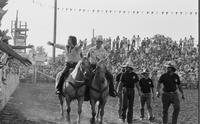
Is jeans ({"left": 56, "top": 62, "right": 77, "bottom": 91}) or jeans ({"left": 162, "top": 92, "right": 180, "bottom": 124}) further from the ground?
jeans ({"left": 56, "top": 62, "right": 77, "bottom": 91})

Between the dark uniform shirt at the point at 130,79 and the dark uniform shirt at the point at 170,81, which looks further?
the dark uniform shirt at the point at 130,79

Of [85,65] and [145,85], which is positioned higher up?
[85,65]

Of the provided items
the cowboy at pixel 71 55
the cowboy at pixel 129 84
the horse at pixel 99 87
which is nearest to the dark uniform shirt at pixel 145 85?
the cowboy at pixel 129 84

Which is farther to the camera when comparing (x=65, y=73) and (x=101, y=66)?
(x=65, y=73)

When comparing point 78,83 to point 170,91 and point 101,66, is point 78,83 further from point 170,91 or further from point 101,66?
point 170,91

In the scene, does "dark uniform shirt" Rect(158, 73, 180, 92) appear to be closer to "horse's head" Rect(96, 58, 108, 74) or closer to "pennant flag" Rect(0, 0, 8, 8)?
"horse's head" Rect(96, 58, 108, 74)

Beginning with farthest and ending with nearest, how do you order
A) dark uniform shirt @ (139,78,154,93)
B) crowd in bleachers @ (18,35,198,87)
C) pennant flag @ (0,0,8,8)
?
crowd in bleachers @ (18,35,198,87), dark uniform shirt @ (139,78,154,93), pennant flag @ (0,0,8,8)

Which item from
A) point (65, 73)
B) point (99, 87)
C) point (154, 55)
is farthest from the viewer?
point (154, 55)

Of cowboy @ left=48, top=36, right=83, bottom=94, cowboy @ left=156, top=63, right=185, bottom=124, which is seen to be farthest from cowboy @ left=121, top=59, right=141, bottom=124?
cowboy @ left=48, top=36, right=83, bottom=94

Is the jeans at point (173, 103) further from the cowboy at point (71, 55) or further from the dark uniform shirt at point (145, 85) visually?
the cowboy at point (71, 55)

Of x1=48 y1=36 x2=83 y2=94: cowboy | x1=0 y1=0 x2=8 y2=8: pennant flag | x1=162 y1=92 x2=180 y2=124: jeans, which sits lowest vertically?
x1=162 y1=92 x2=180 y2=124: jeans

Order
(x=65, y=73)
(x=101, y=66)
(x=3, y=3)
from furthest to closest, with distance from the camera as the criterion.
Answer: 1. (x=65, y=73)
2. (x=101, y=66)
3. (x=3, y=3)

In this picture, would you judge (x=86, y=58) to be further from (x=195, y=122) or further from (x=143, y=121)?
(x=195, y=122)

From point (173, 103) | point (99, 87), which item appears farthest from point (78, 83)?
point (173, 103)
